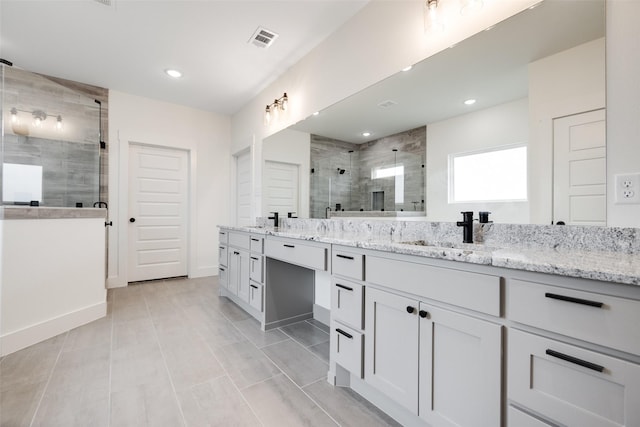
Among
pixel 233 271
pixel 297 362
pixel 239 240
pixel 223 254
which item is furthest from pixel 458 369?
pixel 223 254

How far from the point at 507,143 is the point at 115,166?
4.48m

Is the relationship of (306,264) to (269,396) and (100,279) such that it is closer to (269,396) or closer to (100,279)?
(269,396)

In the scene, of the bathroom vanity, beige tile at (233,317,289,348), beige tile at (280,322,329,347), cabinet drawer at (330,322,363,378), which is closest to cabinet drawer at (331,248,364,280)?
the bathroom vanity

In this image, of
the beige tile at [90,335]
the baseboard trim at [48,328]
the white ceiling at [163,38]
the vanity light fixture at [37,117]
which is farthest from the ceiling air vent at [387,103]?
the vanity light fixture at [37,117]

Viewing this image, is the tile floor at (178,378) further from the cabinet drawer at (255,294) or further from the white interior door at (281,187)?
the white interior door at (281,187)

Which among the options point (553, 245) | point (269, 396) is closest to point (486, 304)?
point (553, 245)

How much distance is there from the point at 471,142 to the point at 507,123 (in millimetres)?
203

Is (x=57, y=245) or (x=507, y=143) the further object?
(x=57, y=245)

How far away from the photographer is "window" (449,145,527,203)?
1389 millimetres

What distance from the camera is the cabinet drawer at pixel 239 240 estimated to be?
9.00 feet

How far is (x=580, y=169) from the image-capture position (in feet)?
3.91

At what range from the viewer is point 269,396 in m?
1.53

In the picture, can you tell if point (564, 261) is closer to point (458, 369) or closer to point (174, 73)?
point (458, 369)

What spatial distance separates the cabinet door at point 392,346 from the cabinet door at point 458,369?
45 millimetres
